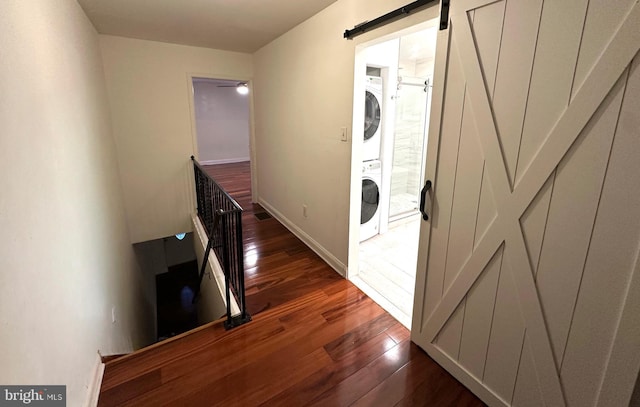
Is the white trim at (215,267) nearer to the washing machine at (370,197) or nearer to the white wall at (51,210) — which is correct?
the white wall at (51,210)

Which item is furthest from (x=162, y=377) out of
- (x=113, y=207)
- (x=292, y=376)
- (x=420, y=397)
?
(x=113, y=207)

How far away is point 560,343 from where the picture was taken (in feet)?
4.03

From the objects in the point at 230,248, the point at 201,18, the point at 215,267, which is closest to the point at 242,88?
the point at 201,18

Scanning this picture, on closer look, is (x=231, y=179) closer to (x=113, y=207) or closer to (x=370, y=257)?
(x=113, y=207)

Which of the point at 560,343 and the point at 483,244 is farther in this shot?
the point at 483,244

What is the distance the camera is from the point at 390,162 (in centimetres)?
371

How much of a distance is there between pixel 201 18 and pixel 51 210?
235 cm

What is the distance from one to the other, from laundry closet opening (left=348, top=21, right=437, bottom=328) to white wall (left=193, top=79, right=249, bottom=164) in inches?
226

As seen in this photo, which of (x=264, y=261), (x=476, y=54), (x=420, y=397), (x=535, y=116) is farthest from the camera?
(x=264, y=261)

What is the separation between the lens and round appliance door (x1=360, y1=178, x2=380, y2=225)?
3.50 m

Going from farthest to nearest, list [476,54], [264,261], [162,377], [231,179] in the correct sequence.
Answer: [231,179], [264,261], [162,377], [476,54]

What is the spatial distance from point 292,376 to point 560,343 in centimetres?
135

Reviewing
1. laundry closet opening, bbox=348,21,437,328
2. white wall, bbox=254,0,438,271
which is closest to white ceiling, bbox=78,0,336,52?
white wall, bbox=254,0,438,271

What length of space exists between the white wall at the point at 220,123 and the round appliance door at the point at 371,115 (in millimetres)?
6032
